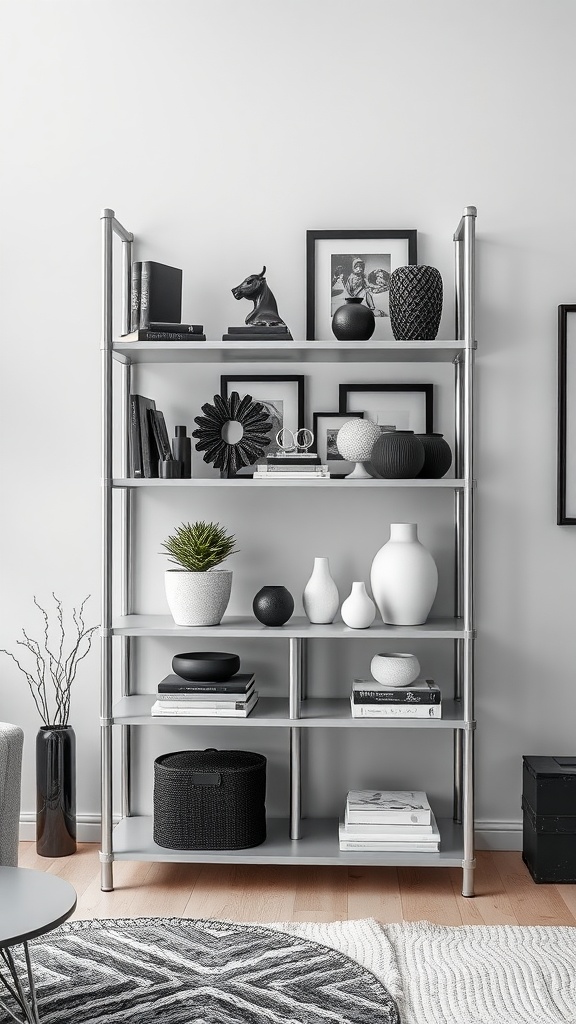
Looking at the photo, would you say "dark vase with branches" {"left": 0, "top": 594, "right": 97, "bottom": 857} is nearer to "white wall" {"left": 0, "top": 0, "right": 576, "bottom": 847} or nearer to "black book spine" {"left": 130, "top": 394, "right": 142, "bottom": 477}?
"white wall" {"left": 0, "top": 0, "right": 576, "bottom": 847}

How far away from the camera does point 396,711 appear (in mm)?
2789

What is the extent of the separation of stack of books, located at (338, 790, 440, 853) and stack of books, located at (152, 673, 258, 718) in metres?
0.45

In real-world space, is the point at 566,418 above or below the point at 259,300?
below

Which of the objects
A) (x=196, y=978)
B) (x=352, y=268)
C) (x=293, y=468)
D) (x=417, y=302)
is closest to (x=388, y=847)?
(x=196, y=978)

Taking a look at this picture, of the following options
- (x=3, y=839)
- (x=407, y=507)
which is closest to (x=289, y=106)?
(x=407, y=507)

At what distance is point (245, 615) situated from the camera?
125 inches

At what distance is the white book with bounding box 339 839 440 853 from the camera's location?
2.78 meters

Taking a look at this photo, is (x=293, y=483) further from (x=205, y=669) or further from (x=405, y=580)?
(x=205, y=669)

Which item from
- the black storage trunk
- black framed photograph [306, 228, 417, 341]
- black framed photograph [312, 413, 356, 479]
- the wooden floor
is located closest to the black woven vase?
black framed photograph [306, 228, 417, 341]

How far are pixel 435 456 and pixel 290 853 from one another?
4.07ft

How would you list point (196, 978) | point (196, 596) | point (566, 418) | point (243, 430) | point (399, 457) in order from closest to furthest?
point (196, 978) → point (399, 457) → point (196, 596) → point (243, 430) → point (566, 418)

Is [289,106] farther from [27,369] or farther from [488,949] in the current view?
[488,949]

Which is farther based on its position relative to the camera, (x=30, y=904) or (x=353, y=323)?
(x=353, y=323)

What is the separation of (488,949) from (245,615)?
4.12 ft
